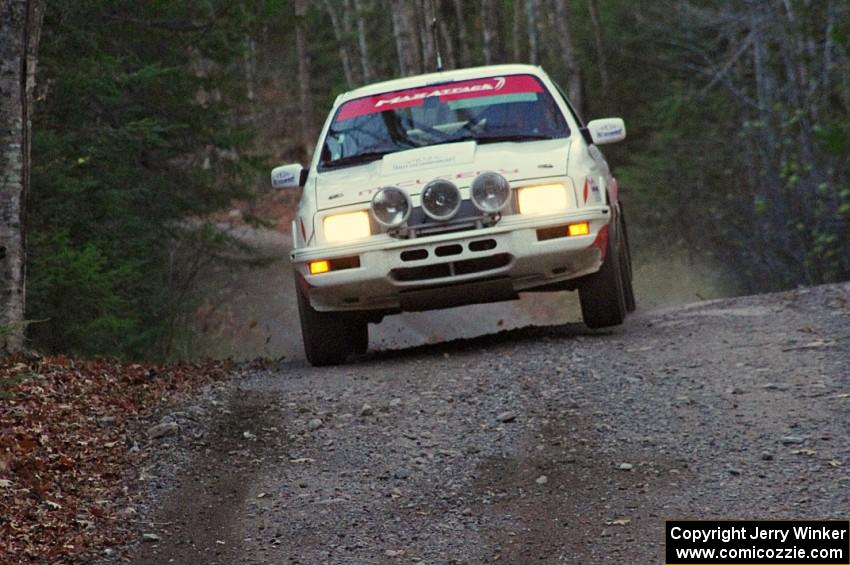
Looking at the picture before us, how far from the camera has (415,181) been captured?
9117mm

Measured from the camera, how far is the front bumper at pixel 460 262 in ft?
29.7

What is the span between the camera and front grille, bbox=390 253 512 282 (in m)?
9.14

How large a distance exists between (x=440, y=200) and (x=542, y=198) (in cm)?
65

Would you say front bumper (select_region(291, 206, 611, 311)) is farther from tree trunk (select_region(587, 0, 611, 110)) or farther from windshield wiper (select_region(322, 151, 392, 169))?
tree trunk (select_region(587, 0, 611, 110))

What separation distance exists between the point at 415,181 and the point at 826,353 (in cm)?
280

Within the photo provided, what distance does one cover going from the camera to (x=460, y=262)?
915cm

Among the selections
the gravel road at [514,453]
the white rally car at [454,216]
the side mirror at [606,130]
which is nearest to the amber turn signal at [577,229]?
the white rally car at [454,216]

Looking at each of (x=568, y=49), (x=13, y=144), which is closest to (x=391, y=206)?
(x=13, y=144)

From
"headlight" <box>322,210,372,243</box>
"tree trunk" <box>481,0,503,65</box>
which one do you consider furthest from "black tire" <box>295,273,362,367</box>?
"tree trunk" <box>481,0,503,65</box>

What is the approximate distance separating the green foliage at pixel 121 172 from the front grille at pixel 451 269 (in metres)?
3.24

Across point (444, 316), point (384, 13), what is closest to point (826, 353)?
point (444, 316)

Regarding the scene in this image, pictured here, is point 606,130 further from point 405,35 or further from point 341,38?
point 341,38

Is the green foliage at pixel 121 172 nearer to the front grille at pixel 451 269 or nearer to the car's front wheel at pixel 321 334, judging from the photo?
the car's front wheel at pixel 321 334

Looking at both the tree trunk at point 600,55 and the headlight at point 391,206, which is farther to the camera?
the tree trunk at point 600,55
